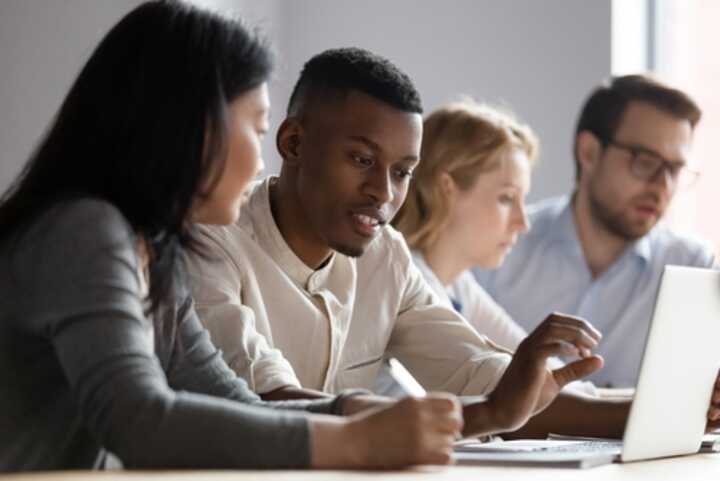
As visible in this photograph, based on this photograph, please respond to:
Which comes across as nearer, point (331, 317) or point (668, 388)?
point (668, 388)

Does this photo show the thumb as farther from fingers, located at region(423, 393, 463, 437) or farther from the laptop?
fingers, located at region(423, 393, 463, 437)

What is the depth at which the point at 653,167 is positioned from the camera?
374 cm

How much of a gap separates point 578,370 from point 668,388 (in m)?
0.15

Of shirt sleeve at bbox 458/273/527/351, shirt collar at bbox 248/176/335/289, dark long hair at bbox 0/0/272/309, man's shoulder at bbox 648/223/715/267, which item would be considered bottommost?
shirt sleeve at bbox 458/273/527/351

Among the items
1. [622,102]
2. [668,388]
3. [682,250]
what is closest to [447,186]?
[682,250]

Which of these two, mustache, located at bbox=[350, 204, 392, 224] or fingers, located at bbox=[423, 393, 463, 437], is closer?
fingers, located at bbox=[423, 393, 463, 437]

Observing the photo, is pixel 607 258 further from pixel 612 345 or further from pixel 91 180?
pixel 91 180

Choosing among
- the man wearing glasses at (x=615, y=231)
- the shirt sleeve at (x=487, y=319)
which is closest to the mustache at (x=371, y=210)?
the shirt sleeve at (x=487, y=319)

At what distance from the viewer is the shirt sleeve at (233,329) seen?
1.70 metres

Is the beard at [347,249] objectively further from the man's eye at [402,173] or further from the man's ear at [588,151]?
the man's ear at [588,151]

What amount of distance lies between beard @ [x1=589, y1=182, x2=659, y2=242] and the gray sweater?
2.61m

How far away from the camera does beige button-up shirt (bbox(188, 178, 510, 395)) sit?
1744 millimetres

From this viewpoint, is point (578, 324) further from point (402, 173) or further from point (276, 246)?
point (276, 246)

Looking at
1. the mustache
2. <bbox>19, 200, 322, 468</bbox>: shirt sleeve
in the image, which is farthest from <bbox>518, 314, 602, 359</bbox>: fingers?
<bbox>19, 200, 322, 468</bbox>: shirt sleeve
